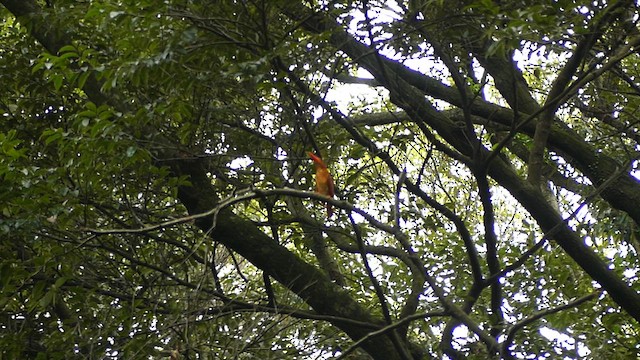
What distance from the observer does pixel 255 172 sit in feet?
16.2

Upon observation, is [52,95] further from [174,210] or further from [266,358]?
[266,358]

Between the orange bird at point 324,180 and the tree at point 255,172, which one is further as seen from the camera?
the orange bird at point 324,180

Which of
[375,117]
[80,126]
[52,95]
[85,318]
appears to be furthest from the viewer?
[375,117]

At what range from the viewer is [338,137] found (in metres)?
4.70

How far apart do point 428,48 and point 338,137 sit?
727 mm

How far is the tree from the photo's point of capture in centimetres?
387

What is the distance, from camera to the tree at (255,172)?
387 centimetres

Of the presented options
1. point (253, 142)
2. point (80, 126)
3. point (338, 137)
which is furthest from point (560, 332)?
point (80, 126)

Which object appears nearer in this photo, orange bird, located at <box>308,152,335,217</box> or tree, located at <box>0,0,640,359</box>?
tree, located at <box>0,0,640,359</box>

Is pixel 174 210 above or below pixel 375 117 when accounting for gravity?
below

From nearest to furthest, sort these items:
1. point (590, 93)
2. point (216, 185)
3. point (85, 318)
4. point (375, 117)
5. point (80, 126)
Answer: point (80, 126)
point (85, 318)
point (216, 185)
point (590, 93)
point (375, 117)

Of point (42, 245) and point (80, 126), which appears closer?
point (80, 126)

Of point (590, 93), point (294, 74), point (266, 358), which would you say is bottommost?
point (266, 358)

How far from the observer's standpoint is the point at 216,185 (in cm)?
532
